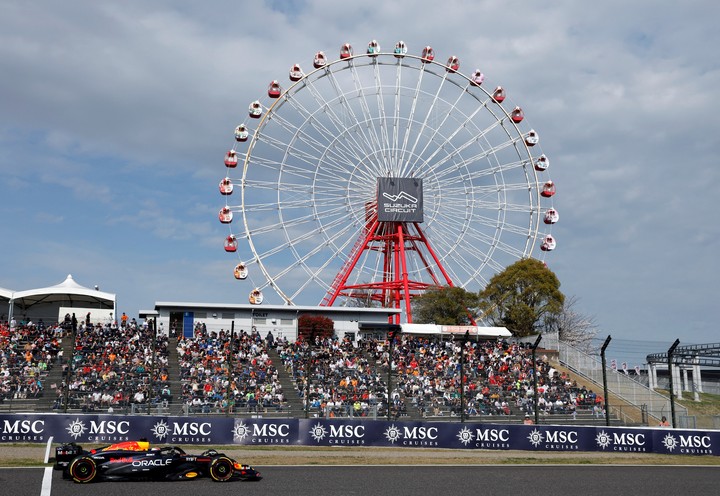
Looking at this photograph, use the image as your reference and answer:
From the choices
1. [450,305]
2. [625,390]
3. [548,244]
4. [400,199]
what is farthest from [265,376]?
[548,244]

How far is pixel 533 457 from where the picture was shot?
26.0m

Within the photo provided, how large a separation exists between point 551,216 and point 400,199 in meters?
11.6

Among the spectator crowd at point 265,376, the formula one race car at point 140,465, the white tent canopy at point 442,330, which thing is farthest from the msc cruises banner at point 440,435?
the white tent canopy at point 442,330

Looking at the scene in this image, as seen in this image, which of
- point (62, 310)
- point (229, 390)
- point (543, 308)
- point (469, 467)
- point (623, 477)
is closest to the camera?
point (623, 477)

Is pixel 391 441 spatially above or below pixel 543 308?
below

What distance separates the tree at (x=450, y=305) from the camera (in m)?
57.5

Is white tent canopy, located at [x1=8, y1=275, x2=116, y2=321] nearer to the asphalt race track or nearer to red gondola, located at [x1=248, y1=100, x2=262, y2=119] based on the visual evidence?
red gondola, located at [x1=248, y1=100, x2=262, y2=119]

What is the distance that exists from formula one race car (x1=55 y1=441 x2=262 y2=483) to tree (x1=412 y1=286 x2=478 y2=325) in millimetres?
38918

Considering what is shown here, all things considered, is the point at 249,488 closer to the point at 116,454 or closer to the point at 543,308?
the point at 116,454

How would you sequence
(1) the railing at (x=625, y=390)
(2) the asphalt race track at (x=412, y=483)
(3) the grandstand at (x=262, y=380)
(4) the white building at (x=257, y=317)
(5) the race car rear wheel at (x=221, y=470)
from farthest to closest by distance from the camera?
1. (4) the white building at (x=257, y=317)
2. (1) the railing at (x=625, y=390)
3. (3) the grandstand at (x=262, y=380)
4. (5) the race car rear wheel at (x=221, y=470)
5. (2) the asphalt race track at (x=412, y=483)

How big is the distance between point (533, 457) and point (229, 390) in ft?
36.4

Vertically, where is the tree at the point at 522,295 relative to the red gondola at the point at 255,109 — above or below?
below

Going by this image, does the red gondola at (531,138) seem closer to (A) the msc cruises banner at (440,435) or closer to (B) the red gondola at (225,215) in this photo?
(B) the red gondola at (225,215)

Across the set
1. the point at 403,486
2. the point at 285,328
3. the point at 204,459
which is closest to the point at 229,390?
the point at 204,459
